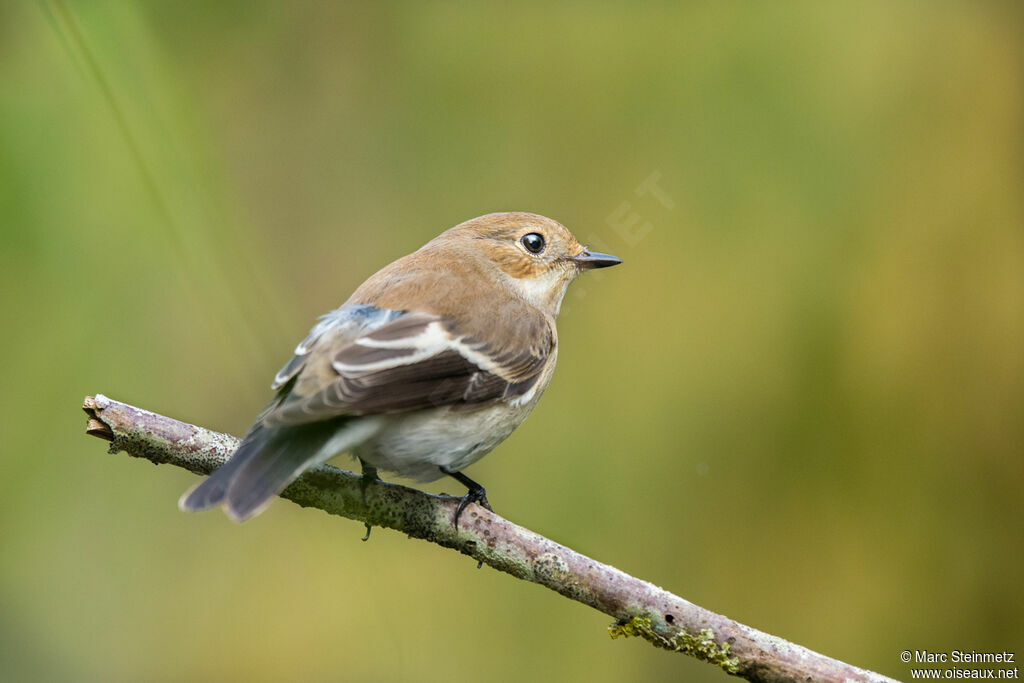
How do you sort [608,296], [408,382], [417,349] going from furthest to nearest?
[608,296]
[417,349]
[408,382]

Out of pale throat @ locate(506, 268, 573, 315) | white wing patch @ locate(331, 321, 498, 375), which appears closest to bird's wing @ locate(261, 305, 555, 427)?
white wing patch @ locate(331, 321, 498, 375)

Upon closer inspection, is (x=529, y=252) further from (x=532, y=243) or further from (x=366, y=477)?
(x=366, y=477)

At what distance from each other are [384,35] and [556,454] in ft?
8.23

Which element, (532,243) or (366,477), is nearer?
(366,477)

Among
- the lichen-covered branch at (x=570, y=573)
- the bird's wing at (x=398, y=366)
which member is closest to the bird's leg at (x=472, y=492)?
the lichen-covered branch at (x=570, y=573)

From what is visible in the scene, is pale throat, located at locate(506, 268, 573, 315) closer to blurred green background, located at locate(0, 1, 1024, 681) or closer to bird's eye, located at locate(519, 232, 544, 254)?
bird's eye, located at locate(519, 232, 544, 254)

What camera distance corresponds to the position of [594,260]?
12.4 ft

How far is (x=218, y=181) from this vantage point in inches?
185

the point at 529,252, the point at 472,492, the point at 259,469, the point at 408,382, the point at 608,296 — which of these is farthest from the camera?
the point at 608,296

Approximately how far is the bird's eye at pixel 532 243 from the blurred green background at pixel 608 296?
0.96 m

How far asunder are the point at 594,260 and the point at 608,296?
108 cm

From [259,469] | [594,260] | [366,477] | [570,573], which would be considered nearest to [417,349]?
[366,477]

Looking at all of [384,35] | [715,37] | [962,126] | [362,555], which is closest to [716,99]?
[715,37]

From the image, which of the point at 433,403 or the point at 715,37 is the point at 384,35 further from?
the point at 433,403
